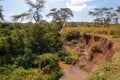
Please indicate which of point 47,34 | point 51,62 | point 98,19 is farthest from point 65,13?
point 51,62

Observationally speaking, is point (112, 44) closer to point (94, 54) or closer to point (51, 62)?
point (94, 54)

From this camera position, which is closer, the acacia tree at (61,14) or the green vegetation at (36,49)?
the green vegetation at (36,49)

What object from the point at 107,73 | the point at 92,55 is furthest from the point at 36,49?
the point at 107,73

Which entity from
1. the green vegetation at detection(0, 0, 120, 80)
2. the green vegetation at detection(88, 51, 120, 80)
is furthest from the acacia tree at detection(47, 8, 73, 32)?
the green vegetation at detection(88, 51, 120, 80)

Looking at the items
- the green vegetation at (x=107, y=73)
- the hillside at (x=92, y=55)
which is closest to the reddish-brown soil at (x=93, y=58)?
the hillside at (x=92, y=55)

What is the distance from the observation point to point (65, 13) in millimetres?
53938

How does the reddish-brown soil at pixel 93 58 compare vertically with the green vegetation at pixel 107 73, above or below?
below

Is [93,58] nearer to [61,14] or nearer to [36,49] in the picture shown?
[36,49]

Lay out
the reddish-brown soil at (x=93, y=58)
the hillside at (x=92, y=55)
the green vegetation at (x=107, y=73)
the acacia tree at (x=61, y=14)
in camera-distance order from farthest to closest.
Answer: the acacia tree at (x=61, y=14) → the reddish-brown soil at (x=93, y=58) → the hillside at (x=92, y=55) → the green vegetation at (x=107, y=73)

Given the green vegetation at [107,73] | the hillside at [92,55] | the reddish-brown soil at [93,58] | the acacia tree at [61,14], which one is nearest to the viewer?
the green vegetation at [107,73]

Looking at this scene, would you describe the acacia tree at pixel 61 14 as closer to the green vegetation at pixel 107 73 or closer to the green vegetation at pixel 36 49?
the green vegetation at pixel 36 49

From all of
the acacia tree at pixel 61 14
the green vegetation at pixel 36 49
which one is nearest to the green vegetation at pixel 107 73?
the green vegetation at pixel 36 49

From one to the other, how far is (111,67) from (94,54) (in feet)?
44.6

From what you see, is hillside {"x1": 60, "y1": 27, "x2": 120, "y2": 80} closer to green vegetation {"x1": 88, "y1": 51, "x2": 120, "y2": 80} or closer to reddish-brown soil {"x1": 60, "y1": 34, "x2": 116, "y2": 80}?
reddish-brown soil {"x1": 60, "y1": 34, "x2": 116, "y2": 80}
